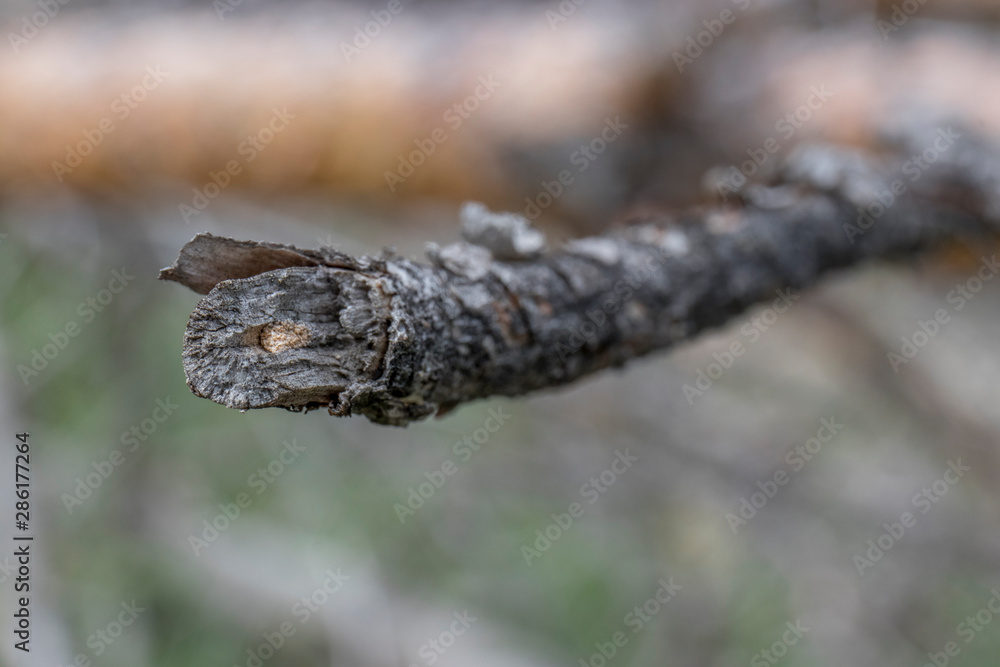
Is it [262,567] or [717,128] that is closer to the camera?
[717,128]

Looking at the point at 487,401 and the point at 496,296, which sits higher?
the point at 496,296

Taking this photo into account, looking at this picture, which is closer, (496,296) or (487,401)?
(496,296)

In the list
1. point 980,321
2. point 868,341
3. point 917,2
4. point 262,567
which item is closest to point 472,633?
point 262,567

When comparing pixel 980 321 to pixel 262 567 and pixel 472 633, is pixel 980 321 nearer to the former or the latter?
pixel 472 633

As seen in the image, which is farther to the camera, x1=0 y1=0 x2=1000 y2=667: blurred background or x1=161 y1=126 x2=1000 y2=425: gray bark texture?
x1=0 y1=0 x2=1000 y2=667: blurred background
